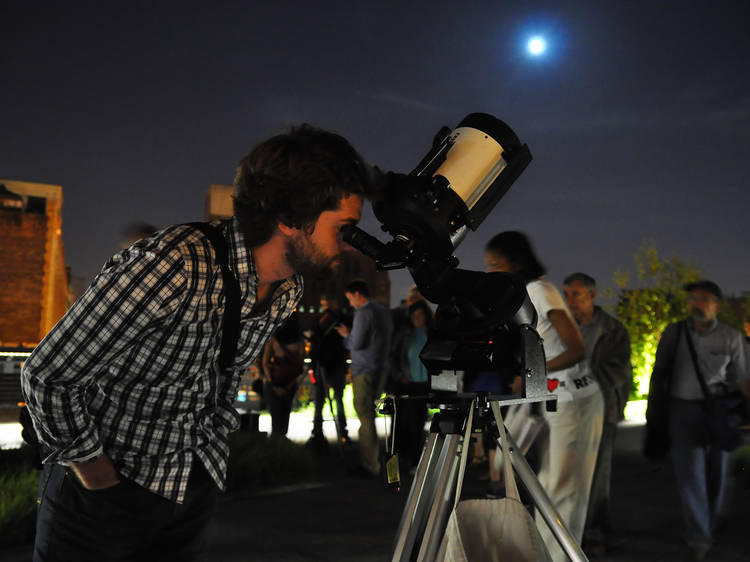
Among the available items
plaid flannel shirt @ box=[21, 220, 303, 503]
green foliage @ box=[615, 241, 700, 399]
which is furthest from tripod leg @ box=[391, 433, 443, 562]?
green foliage @ box=[615, 241, 700, 399]

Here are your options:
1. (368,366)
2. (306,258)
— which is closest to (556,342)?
(306,258)

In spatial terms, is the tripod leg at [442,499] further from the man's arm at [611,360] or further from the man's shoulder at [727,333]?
the man's shoulder at [727,333]

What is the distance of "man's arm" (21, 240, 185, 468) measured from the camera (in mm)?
1486

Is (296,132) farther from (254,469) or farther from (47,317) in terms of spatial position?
(47,317)

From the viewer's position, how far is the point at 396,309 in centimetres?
774

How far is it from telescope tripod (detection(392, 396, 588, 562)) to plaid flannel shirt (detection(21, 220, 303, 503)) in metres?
0.54

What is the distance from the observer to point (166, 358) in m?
1.61

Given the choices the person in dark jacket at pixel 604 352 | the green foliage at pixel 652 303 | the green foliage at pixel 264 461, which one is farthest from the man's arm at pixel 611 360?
the green foliage at pixel 652 303

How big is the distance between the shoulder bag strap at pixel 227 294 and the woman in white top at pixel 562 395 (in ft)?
6.68

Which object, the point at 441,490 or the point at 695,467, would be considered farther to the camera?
the point at 695,467

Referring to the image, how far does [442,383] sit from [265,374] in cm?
568

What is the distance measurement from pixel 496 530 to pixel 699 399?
3.41 m

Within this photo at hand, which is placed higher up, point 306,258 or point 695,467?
point 306,258

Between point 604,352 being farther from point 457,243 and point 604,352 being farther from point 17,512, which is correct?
point 17,512
